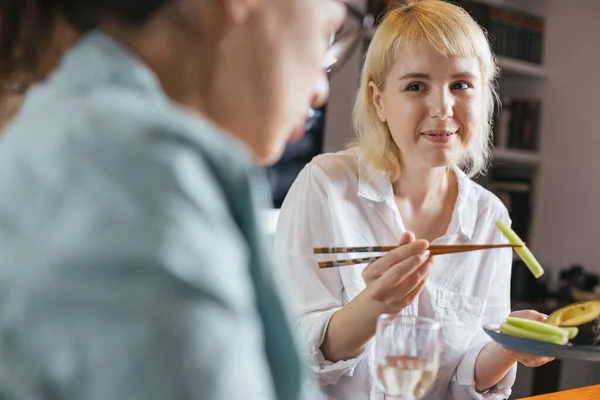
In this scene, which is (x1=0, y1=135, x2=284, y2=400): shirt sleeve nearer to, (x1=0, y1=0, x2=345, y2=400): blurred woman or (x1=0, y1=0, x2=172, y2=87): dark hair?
(x1=0, y1=0, x2=345, y2=400): blurred woman

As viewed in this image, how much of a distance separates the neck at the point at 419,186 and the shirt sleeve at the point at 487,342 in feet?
0.58

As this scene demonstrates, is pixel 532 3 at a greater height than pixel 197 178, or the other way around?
pixel 197 178

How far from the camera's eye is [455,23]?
175 cm

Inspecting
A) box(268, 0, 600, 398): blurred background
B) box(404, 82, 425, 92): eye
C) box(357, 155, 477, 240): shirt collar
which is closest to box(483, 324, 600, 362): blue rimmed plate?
box(357, 155, 477, 240): shirt collar

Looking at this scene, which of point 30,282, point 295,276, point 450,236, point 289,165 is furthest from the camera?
point 289,165

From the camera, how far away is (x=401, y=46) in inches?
69.1

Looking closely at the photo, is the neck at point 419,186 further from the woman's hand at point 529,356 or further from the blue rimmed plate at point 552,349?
the blue rimmed plate at point 552,349

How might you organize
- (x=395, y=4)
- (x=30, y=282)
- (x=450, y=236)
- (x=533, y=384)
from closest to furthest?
1. (x=30, y=282)
2. (x=450, y=236)
3. (x=395, y=4)
4. (x=533, y=384)

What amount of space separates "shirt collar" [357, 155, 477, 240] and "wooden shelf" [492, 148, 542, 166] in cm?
205

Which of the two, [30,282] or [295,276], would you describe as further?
[295,276]

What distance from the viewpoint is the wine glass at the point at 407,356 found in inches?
39.0

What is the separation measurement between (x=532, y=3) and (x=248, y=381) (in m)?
4.32

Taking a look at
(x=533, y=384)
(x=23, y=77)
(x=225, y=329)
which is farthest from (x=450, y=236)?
(x=533, y=384)

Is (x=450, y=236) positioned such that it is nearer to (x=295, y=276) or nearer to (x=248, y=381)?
(x=295, y=276)
